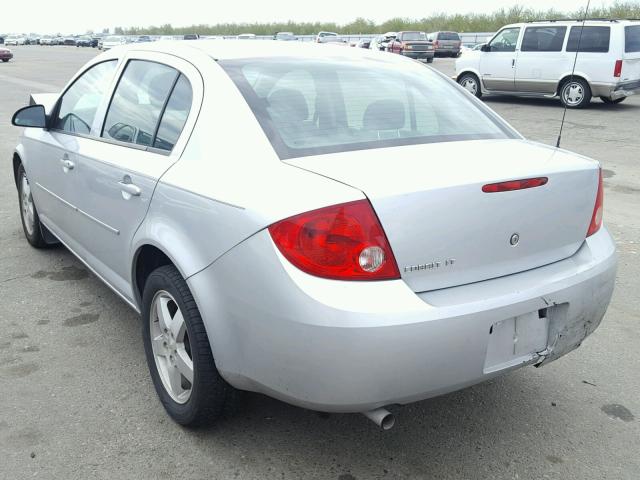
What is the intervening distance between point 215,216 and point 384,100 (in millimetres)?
1109

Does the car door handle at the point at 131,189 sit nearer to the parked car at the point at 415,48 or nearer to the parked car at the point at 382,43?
the parked car at the point at 415,48

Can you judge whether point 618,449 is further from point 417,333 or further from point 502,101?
point 502,101

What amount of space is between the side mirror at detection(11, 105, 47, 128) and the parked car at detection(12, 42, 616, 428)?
1.01 meters

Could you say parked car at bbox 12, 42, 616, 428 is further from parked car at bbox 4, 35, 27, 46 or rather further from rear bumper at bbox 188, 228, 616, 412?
parked car at bbox 4, 35, 27, 46

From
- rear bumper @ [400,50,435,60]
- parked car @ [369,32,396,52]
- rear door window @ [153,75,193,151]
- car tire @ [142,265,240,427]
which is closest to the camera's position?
car tire @ [142,265,240,427]

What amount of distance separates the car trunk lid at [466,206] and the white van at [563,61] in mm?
12376

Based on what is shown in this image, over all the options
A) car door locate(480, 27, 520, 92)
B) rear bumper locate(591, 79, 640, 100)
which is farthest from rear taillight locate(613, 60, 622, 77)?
car door locate(480, 27, 520, 92)

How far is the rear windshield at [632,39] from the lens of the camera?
14673mm

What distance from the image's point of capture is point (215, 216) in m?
2.47

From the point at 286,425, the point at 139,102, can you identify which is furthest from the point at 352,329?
the point at 139,102

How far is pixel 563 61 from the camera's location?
15.4 m

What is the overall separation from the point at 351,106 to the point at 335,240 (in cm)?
96

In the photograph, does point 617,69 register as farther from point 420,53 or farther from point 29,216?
point 420,53

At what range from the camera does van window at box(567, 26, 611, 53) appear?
14.8 m
